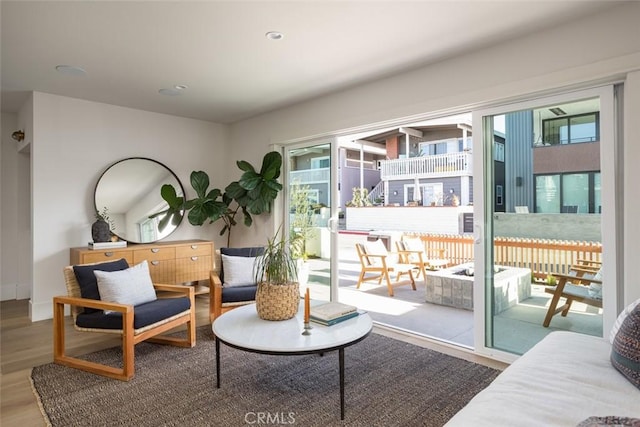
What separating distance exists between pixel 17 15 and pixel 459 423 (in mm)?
3472

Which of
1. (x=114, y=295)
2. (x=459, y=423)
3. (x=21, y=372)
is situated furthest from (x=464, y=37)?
(x=21, y=372)

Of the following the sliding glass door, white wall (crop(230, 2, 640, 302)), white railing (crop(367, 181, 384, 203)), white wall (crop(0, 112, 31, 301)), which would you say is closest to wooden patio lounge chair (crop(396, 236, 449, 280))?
the sliding glass door

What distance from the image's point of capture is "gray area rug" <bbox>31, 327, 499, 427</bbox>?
212 cm

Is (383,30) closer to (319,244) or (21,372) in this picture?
(319,244)

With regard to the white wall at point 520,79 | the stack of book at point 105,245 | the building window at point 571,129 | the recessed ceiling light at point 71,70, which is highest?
the recessed ceiling light at point 71,70

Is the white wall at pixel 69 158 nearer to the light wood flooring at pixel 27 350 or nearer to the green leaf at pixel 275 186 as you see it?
the light wood flooring at pixel 27 350

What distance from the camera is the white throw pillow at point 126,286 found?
9.45 ft

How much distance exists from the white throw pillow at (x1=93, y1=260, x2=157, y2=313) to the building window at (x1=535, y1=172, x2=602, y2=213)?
3.32 meters

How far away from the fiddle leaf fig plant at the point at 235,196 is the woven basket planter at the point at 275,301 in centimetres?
226

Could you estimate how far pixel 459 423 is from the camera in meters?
1.25

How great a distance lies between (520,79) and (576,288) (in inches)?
63.9

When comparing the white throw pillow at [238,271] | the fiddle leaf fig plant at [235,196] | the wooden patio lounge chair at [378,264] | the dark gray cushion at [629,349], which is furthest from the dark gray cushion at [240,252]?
the dark gray cushion at [629,349]

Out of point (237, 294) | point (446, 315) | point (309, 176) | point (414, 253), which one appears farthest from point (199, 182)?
point (446, 315)

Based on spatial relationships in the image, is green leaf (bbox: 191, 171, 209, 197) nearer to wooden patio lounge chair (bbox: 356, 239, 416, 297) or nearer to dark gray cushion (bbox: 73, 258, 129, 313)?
dark gray cushion (bbox: 73, 258, 129, 313)
